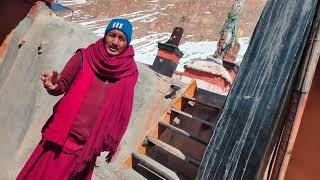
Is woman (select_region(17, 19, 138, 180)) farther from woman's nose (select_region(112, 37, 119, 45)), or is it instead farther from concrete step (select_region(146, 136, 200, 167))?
concrete step (select_region(146, 136, 200, 167))

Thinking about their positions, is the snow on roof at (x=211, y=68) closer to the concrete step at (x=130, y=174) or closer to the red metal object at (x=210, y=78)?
the red metal object at (x=210, y=78)

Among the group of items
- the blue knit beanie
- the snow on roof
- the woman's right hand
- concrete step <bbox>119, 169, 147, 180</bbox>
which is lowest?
concrete step <bbox>119, 169, 147, 180</bbox>

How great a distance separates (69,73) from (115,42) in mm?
430

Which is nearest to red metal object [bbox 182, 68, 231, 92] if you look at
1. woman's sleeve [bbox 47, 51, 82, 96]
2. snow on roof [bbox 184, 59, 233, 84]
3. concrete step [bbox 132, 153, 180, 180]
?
snow on roof [bbox 184, 59, 233, 84]

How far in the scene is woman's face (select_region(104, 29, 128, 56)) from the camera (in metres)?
2.98

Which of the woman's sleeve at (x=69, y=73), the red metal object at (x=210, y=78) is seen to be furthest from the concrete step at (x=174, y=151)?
the red metal object at (x=210, y=78)

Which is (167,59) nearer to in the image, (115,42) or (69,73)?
(115,42)

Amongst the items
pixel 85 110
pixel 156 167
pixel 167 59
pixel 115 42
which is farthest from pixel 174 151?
pixel 167 59

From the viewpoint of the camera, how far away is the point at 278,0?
3602 mm

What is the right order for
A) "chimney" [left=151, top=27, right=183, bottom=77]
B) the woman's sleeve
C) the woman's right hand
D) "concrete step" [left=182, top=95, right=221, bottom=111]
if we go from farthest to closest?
"chimney" [left=151, top=27, right=183, bottom=77] < "concrete step" [left=182, top=95, right=221, bottom=111] < the woman's sleeve < the woman's right hand

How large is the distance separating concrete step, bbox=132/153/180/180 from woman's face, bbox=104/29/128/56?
172 centimetres

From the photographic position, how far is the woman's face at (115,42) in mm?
2984

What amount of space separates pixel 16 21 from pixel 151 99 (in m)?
2.55

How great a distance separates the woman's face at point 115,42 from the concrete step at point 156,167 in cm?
172
